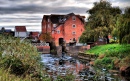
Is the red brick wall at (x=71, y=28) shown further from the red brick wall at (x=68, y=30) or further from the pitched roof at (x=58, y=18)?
the pitched roof at (x=58, y=18)

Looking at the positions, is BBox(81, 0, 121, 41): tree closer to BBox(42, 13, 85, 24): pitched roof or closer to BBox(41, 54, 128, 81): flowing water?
BBox(41, 54, 128, 81): flowing water

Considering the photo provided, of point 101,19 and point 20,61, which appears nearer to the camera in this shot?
point 20,61

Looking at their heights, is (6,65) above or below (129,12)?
below

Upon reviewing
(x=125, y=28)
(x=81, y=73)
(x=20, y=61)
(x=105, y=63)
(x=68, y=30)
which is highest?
(x=125, y=28)

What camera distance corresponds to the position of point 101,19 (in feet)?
220

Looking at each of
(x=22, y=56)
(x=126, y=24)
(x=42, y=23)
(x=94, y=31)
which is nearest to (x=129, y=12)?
(x=126, y=24)

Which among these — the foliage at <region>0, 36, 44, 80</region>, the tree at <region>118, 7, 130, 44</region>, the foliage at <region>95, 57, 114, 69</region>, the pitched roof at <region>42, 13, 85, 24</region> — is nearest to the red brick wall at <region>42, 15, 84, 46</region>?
the pitched roof at <region>42, 13, 85, 24</region>

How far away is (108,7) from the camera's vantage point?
70750mm

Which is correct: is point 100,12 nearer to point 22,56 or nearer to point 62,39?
point 62,39

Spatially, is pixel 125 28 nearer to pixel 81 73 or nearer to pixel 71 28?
pixel 81 73

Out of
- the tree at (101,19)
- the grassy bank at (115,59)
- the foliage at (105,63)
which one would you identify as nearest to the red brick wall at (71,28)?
the tree at (101,19)

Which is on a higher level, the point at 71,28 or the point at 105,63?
the point at 71,28

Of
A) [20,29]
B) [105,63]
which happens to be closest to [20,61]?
[105,63]

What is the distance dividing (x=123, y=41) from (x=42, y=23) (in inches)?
2897
